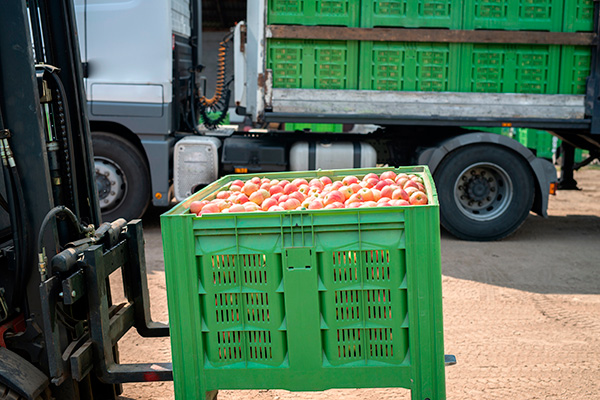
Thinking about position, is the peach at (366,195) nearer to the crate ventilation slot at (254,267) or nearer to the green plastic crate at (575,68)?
the crate ventilation slot at (254,267)

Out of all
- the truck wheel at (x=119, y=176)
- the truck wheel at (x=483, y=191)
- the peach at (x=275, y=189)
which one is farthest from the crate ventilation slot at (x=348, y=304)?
the truck wheel at (x=119, y=176)

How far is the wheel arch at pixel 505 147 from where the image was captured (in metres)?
8.23

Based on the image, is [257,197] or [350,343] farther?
[257,197]

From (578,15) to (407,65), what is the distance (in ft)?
7.09

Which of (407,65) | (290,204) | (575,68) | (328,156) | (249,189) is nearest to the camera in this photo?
(290,204)

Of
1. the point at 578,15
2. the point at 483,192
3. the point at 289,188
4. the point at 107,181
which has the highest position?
the point at 578,15

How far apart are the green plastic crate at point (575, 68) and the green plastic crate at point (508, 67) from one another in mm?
87

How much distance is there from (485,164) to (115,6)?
500cm

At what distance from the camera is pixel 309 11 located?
7.75 m

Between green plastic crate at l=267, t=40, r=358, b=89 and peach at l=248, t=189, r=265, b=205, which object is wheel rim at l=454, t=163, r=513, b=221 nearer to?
green plastic crate at l=267, t=40, r=358, b=89

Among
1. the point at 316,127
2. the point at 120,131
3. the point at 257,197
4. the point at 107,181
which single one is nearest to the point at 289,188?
the point at 257,197

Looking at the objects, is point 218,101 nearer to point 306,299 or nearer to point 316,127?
point 306,299

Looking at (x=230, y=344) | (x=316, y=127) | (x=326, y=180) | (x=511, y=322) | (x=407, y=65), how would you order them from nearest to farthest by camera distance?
(x=230, y=344) < (x=326, y=180) < (x=511, y=322) < (x=407, y=65) < (x=316, y=127)

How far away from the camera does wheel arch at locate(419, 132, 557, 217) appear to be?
8227 mm
